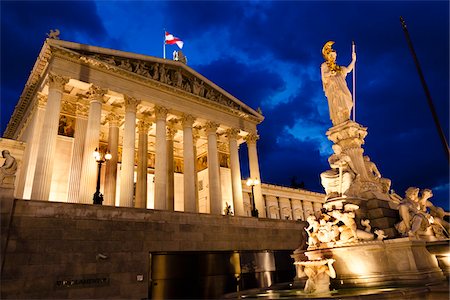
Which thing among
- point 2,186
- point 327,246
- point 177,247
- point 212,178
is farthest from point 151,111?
point 327,246

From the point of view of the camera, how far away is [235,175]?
28.9m

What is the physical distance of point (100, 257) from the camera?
1495 cm

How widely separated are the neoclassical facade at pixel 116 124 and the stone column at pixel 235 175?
9cm

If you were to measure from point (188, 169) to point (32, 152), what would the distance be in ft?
36.0

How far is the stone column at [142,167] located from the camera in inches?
949

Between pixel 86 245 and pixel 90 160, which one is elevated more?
pixel 90 160

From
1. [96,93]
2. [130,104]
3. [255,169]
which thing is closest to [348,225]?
[130,104]

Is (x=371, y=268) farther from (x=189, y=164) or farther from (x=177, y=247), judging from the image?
(x=189, y=164)

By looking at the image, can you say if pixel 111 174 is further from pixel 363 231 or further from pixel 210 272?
A: pixel 363 231

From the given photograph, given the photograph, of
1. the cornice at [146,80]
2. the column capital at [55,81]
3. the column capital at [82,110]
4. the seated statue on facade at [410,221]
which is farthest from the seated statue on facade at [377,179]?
the column capital at [82,110]

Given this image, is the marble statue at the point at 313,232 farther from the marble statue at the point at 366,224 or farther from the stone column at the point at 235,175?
the stone column at the point at 235,175

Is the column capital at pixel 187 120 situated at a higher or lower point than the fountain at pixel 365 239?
higher

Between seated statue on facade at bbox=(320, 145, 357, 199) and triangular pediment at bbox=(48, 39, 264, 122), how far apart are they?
18.1 meters

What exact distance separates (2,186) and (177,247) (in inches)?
367
